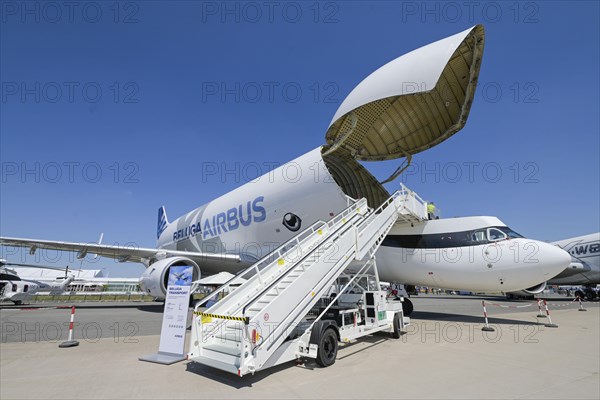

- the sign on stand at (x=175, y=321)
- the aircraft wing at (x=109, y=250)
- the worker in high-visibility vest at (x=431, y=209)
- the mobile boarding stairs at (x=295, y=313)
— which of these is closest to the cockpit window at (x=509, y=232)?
the worker in high-visibility vest at (x=431, y=209)

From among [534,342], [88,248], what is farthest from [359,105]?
[88,248]

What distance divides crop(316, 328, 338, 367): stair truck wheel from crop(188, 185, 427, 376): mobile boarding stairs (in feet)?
0.05

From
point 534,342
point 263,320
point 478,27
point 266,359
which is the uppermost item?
point 478,27

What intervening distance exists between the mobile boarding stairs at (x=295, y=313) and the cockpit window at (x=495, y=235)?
394 cm

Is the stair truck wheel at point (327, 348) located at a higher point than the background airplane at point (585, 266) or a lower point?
higher

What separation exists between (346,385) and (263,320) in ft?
5.01

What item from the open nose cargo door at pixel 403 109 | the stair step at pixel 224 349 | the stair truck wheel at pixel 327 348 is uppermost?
the open nose cargo door at pixel 403 109

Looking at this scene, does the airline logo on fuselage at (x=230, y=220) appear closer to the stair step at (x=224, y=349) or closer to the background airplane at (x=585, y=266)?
the stair step at (x=224, y=349)

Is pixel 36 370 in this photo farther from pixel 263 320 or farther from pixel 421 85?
pixel 421 85

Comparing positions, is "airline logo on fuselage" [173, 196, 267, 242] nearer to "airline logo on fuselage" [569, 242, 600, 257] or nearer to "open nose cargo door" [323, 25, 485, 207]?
"open nose cargo door" [323, 25, 485, 207]

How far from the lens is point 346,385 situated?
477 centimetres

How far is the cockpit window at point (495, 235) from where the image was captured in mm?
10406

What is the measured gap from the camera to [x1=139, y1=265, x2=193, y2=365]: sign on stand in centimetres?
643

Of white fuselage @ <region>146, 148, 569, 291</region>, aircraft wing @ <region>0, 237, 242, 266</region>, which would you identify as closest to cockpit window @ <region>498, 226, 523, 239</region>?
white fuselage @ <region>146, 148, 569, 291</region>
